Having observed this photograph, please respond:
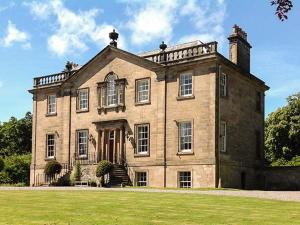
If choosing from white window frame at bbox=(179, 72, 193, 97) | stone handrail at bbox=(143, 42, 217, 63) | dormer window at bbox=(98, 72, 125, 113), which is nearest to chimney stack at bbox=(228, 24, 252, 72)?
stone handrail at bbox=(143, 42, 217, 63)

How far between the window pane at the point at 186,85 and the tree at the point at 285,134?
17.3 m

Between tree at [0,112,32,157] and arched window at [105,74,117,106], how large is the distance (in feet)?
102

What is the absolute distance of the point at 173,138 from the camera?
31453 millimetres

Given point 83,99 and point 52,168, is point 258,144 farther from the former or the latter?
point 52,168

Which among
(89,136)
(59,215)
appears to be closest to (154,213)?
(59,215)

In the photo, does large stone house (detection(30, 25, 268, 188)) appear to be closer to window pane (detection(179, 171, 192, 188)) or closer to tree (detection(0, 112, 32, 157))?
window pane (detection(179, 171, 192, 188))

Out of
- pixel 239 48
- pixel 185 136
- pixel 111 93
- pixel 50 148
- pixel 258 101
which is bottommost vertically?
pixel 50 148

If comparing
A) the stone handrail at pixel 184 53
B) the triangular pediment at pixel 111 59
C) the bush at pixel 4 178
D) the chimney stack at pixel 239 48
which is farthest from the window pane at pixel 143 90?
the bush at pixel 4 178

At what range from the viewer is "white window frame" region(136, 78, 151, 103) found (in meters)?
33.2

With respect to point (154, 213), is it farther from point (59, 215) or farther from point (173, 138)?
point (173, 138)

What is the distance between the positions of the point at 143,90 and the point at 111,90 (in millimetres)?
3007

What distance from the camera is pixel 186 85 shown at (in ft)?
103

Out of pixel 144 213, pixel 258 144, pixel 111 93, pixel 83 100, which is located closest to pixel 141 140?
pixel 111 93

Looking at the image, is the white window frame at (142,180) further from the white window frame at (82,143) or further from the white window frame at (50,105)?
the white window frame at (50,105)
